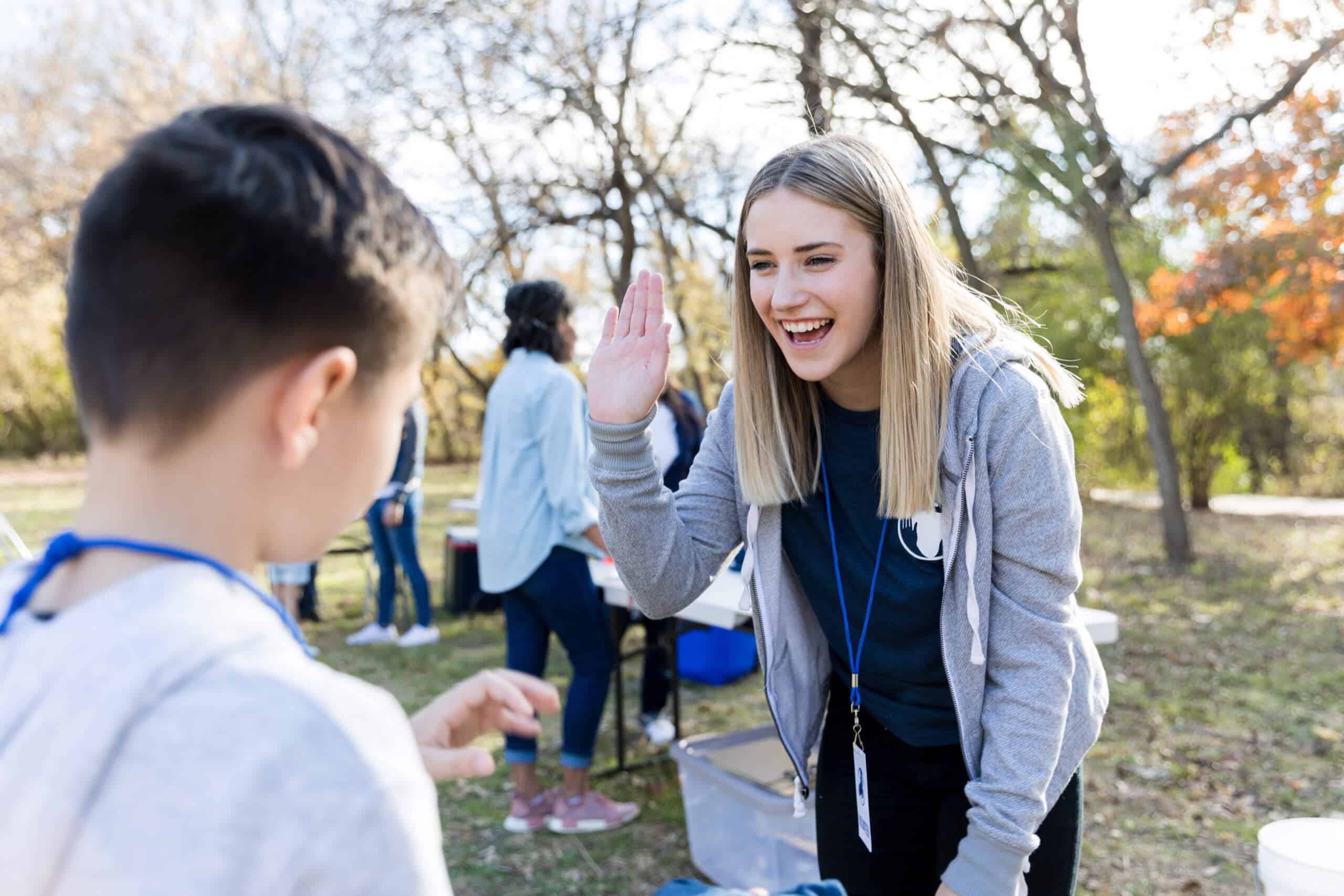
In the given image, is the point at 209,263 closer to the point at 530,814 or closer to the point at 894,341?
the point at 894,341

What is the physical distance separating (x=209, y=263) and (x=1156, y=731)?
4.91 metres

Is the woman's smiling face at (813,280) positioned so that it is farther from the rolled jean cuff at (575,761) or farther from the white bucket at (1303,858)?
the rolled jean cuff at (575,761)

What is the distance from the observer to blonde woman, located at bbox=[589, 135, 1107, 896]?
5.03 feet

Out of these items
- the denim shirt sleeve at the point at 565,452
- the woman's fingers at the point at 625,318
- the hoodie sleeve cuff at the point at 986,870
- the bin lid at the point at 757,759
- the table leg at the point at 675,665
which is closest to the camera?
the hoodie sleeve cuff at the point at 986,870

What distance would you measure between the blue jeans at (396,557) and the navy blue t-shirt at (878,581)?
499 centimetres

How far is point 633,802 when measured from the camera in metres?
4.07

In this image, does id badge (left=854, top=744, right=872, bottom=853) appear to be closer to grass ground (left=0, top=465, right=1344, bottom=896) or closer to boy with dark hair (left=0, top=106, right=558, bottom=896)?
boy with dark hair (left=0, top=106, right=558, bottom=896)

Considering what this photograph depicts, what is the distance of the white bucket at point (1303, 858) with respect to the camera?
1.76 m

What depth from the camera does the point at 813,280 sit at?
1.68 metres

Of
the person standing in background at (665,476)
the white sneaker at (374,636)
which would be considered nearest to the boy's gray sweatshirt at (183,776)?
the person standing in background at (665,476)

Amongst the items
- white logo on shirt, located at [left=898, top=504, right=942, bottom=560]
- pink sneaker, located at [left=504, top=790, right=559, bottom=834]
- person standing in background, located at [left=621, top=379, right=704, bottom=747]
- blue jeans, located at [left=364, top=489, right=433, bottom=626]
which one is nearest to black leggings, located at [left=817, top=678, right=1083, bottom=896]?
white logo on shirt, located at [left=898, top=504, right=942, bottom=560]

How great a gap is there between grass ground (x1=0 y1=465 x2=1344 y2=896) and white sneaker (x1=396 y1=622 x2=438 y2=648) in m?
0.11

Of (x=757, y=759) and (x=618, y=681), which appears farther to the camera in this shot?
(x=618, y=681)

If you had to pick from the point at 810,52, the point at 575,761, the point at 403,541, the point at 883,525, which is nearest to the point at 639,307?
the point at 883,525
